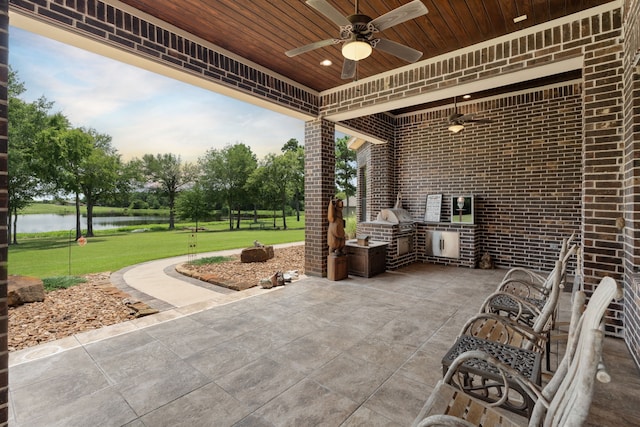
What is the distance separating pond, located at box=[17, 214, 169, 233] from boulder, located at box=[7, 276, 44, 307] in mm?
1205

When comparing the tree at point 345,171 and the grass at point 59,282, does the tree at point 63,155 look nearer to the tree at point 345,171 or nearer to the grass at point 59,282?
the grass at point 59,282

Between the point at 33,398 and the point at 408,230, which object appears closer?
the point at 33,398

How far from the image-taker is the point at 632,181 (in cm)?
267

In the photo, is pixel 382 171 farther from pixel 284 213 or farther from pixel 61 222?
pixel 284 213

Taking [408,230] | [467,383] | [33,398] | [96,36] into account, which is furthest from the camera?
[408,230]

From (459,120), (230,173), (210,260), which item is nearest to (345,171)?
(230,173)

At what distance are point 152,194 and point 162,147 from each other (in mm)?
1626

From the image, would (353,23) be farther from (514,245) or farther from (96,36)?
(514,245)

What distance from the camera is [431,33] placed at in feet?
11.7

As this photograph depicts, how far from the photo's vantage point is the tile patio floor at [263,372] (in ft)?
6.44

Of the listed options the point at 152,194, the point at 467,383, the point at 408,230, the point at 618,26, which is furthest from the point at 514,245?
the point at 152,194

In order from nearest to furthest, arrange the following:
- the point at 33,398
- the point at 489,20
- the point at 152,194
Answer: the point at 33,398, the point at 489,20, the point at 152,194

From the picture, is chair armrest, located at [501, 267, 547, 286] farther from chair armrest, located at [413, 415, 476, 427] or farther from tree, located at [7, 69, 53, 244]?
tree, located at [7, 69, 53, 244]

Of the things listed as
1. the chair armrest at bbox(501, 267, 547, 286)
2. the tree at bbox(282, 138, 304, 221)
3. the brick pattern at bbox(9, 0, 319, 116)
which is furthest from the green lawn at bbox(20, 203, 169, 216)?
the chair armrest at bbox(501, 267, 547, 286)
